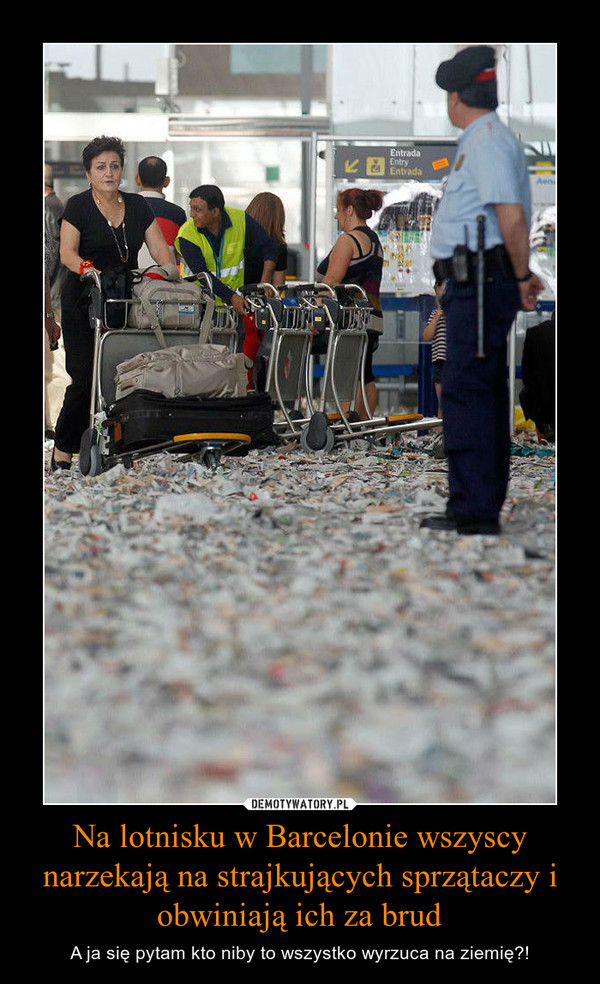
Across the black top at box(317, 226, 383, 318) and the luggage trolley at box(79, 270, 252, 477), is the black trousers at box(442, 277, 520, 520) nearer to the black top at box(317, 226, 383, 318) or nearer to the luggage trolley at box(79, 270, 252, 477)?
the luggage trolley at box(79, 270, 252, 477)

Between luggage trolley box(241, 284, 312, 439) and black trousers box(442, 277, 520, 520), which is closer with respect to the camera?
black trousers box(442, 277, 520, 520)

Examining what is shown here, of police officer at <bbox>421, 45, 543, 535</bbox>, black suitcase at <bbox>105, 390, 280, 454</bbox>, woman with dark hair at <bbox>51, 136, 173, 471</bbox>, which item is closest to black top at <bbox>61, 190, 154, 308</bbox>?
woman with dark hair at <bbox>51, 136, 173, 471</bbox>

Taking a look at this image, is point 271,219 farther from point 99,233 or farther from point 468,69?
point 468,69

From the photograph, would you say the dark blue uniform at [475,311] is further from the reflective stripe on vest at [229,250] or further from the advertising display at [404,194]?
the advertising display at [404,194]

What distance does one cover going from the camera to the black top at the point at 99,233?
7473 mm

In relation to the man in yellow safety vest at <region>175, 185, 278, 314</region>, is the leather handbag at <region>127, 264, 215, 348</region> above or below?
below

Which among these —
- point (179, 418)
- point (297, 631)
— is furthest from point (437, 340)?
point (297, 631)

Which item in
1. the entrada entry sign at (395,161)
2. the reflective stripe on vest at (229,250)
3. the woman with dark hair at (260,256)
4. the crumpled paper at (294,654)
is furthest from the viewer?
the entrada entry sign at (395,161)

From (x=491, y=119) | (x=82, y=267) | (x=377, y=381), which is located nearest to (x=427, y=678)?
(x=491, y=119)

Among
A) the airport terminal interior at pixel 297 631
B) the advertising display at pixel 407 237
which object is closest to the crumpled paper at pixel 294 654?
the airport terminal interior at pixel 297 631

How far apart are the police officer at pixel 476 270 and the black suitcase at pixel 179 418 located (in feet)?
7.26

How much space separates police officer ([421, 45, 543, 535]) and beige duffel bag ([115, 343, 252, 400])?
92.1 inches

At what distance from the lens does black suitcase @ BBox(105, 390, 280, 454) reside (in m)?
7.00

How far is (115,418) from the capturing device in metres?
7.20
